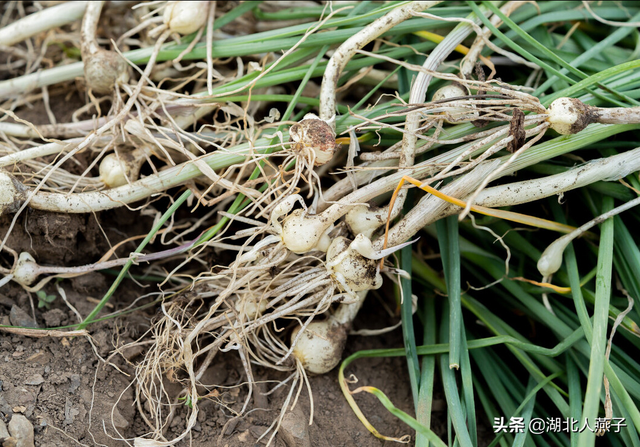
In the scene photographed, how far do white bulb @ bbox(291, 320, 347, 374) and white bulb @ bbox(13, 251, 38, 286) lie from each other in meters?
0.53

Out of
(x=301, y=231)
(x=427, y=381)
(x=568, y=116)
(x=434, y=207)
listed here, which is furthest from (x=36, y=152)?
(x=568, y=116)

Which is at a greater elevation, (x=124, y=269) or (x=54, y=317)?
(x=124, y=269)

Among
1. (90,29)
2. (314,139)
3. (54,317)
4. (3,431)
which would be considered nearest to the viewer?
(3,431)

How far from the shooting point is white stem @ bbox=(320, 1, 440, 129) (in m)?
0.96

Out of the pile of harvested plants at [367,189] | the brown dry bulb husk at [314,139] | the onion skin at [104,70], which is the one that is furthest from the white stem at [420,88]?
the onion skin at [104,70]

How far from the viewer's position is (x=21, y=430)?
78 cm

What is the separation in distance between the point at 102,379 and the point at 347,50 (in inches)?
31.3

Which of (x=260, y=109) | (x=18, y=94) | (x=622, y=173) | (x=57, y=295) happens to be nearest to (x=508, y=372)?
(x=622, y=173)

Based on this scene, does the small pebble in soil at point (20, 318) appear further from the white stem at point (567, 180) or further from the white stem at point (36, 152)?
the white stem at point (567, 180)

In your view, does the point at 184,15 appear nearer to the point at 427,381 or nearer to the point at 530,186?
the point at 530,186

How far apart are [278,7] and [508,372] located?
1.02 meters

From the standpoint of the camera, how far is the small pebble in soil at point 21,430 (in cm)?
77

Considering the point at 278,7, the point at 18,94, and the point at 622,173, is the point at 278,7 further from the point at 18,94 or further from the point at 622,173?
the point at 622,173

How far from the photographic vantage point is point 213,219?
3.83 feet
